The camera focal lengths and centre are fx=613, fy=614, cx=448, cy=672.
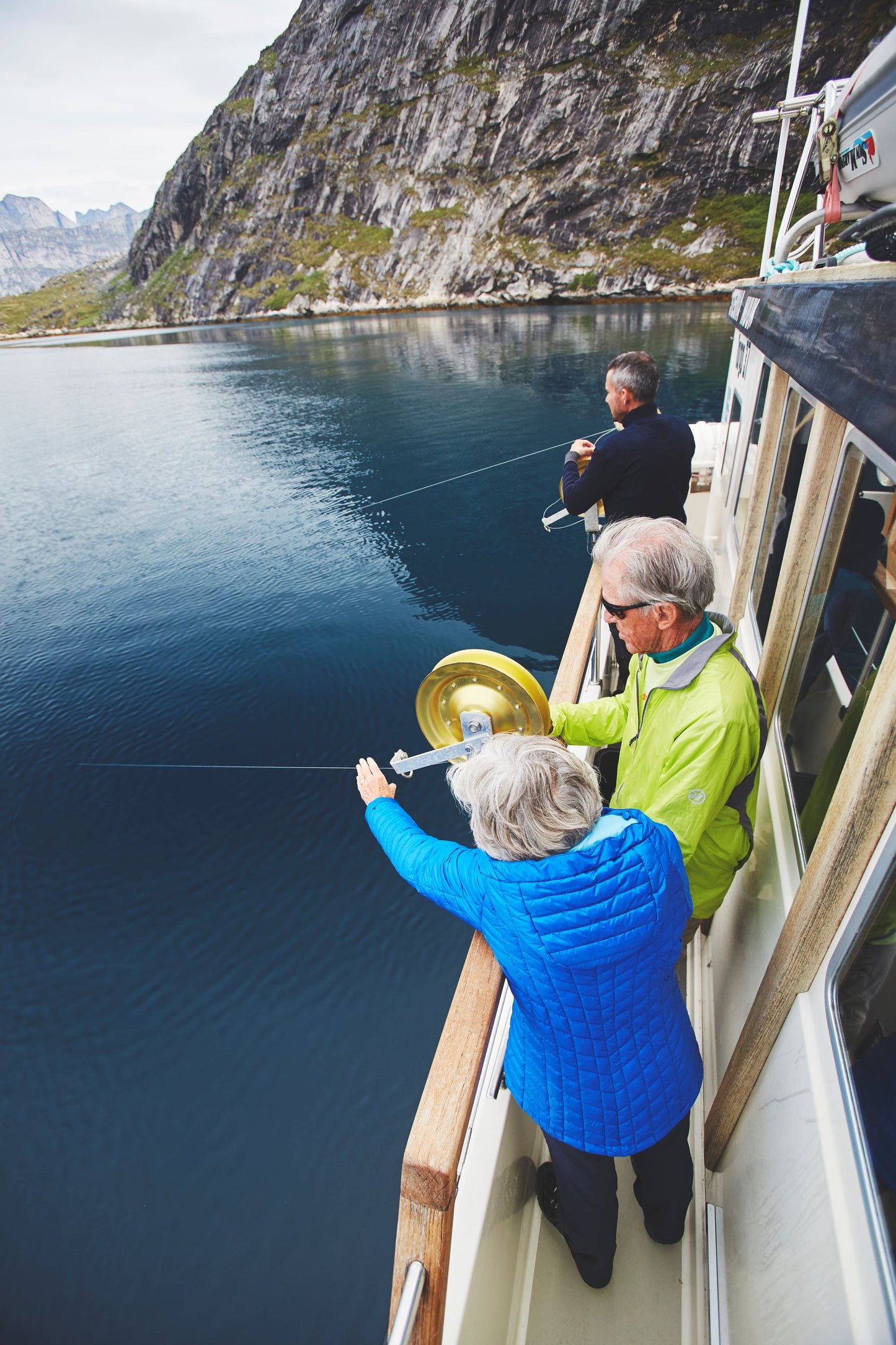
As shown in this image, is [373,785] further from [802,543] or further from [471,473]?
[471,473]

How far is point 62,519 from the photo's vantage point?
503 inches

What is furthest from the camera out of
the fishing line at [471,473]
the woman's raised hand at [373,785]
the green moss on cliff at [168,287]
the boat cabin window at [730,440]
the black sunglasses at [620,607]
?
the green moss on cliff at [168,287]

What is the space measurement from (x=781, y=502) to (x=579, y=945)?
2.95m

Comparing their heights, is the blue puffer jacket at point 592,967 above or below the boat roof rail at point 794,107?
below

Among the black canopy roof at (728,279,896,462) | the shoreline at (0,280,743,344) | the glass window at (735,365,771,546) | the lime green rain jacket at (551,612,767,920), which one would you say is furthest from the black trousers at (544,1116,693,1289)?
the shoreline at (0,280,743,344)

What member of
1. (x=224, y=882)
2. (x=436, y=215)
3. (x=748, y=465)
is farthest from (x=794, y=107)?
(x=436, y=215)

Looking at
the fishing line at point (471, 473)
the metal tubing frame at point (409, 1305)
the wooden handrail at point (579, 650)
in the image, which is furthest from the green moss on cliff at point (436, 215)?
the metal tubing frame at point (409, 1305)

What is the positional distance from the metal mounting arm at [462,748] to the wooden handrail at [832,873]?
3.52 feet

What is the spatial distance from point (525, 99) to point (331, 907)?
104294 millimetres

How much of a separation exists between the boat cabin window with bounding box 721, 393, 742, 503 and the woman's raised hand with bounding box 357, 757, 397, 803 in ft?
20.6

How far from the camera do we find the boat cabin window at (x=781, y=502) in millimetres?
3016

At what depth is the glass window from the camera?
4777 mm

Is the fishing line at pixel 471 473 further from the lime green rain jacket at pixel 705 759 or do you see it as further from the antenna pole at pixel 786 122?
the lime green rain jacket at pixel 705 759

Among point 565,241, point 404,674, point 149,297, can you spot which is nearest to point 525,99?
point 565,241
